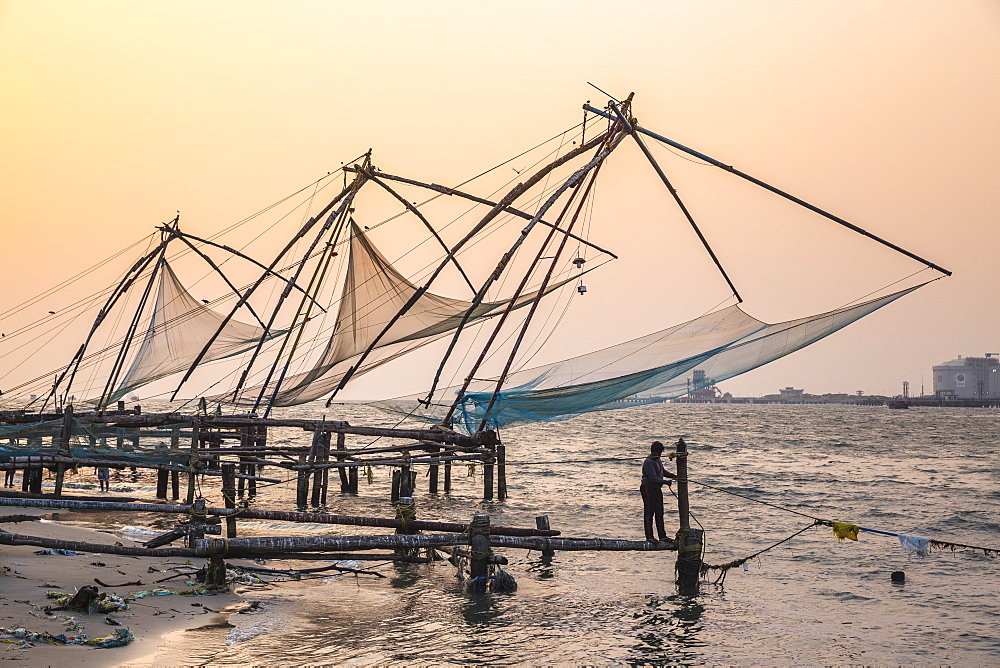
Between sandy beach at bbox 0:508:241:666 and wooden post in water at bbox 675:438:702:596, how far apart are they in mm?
4916

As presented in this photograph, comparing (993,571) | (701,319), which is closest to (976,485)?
(993,571)

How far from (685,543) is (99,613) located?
20.2ft

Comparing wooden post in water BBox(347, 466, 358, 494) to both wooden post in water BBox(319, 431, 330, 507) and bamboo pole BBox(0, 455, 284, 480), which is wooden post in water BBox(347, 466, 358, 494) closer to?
wooden post in water BBox(319, 431, 330, 507)

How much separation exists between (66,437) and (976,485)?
2680 centimetres

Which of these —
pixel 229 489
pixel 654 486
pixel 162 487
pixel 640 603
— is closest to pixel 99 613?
pixel 229 489

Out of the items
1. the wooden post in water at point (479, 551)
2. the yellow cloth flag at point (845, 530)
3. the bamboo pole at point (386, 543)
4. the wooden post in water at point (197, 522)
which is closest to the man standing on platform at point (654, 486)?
the bamboo pole at point (386, 543)

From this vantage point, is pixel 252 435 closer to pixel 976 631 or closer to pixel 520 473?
pixel 976 631

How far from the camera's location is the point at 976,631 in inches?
384

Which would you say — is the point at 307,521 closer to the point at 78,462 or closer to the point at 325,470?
the point at 78,462

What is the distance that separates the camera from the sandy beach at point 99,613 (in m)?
6.43

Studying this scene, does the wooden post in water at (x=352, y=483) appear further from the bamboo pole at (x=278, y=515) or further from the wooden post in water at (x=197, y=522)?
the wooden post in water at (x=197, y=522)

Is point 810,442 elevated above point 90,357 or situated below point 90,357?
below

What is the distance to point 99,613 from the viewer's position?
24.4 ft

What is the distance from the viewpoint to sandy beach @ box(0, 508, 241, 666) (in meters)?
6.43
